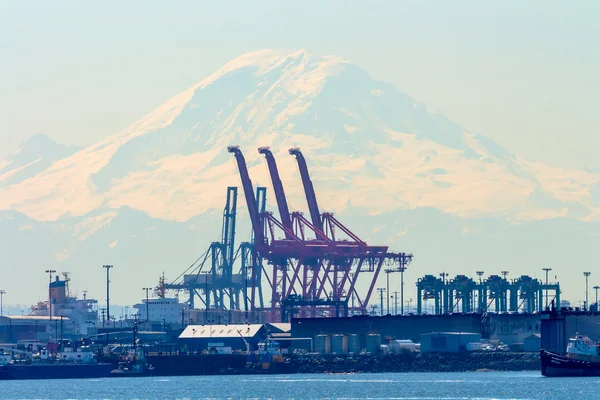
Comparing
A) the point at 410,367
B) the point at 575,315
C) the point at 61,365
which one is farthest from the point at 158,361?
the point at 575,315

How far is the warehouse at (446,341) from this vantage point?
597 ft

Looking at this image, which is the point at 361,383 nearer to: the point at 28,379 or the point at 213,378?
the point at 213,378

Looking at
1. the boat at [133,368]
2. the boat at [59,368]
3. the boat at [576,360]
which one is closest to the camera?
the boat at [576,360]

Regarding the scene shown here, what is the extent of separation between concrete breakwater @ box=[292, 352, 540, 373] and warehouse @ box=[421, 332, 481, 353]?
1937 mm

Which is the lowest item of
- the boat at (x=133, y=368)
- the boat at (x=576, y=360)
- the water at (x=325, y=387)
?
the water at (x=325, y=387)

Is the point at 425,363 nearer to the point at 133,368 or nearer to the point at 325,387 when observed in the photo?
the point at 133,368

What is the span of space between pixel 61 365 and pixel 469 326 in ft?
127

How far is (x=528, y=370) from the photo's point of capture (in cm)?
17512

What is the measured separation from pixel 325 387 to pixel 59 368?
36891 millimetres

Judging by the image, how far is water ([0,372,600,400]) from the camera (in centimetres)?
13850

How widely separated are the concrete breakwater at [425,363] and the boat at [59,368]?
59.2ft

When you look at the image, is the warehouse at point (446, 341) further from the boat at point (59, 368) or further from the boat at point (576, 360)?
the boat at point (59, 368)

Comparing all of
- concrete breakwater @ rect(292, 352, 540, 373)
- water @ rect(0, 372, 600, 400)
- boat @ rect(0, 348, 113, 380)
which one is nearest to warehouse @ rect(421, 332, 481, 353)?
concrete breakwater @ rect(292, 352, 540, 373)

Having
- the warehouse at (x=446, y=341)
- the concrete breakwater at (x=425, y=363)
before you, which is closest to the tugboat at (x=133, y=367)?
the concrete breakwater at (x=425, y=363)
